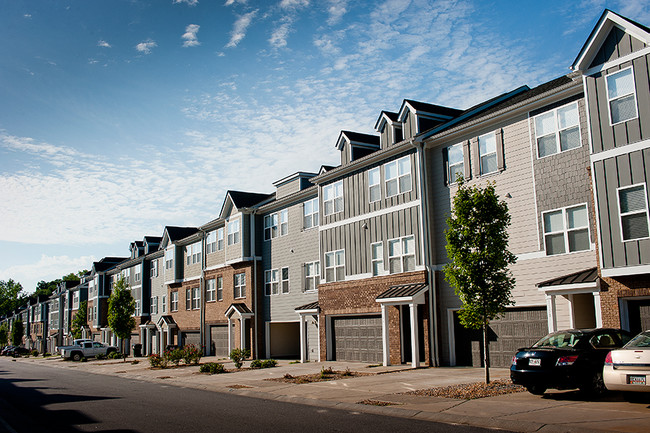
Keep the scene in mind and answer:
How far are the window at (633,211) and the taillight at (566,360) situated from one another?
16.0ft

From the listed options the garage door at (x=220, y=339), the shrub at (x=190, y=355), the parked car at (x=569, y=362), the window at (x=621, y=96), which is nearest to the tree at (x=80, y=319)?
the garage door at (x=220, y=339)

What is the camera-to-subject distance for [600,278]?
16.8 meters

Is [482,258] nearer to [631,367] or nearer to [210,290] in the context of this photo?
[631,367]

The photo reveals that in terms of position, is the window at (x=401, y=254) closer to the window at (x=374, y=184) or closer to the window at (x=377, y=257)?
the window at (x=377, y=257)

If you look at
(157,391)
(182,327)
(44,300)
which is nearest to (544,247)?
(157,391)

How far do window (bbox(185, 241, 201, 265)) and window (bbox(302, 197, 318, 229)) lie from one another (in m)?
15.6

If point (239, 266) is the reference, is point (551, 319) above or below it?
below

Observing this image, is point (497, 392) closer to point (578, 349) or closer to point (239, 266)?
point (578, 349)

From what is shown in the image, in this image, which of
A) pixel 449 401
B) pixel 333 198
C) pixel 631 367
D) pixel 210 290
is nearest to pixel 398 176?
pixel 333 198

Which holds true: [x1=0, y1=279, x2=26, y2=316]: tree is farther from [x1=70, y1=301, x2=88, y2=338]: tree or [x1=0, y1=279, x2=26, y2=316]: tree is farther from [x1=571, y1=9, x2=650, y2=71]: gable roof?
[x1=571, y1=9, x2=650, y2=71]: gable roof

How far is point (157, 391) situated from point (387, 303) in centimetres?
963

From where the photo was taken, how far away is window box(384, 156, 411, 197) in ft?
81.9

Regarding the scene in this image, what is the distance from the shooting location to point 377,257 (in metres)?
26.6

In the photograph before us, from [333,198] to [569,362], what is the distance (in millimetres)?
18193
